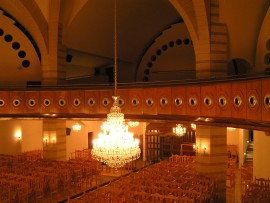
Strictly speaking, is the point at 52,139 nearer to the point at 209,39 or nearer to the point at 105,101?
the point at 105,101

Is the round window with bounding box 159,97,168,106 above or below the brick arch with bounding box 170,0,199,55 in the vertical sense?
below

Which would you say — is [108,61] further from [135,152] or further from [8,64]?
[135,152]

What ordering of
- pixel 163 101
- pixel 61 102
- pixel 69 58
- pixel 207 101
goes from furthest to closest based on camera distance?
pixel 69 58
pixel 61 102
pixel 163 101
pixel 207 101

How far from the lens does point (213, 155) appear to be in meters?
11.8

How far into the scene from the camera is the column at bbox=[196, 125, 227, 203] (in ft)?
38.7

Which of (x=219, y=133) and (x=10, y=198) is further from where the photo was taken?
(x=219, y=133)

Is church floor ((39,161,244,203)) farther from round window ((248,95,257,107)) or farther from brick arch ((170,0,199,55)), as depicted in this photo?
brick arch ((170,0,199,55))

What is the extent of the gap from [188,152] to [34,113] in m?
8.91

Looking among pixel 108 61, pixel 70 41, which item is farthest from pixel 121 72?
pixel 70 41

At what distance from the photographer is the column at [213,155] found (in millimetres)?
11797

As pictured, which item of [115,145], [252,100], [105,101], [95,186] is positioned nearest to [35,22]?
[105,101]

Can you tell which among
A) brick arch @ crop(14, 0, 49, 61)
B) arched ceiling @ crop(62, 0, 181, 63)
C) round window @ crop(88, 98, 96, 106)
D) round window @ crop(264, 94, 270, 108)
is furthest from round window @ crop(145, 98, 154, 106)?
brick arch @ crop(14, 0, 49, 61)

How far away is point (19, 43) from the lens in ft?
51.4

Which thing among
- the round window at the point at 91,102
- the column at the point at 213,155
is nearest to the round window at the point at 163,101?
the column at the point at 213,155
